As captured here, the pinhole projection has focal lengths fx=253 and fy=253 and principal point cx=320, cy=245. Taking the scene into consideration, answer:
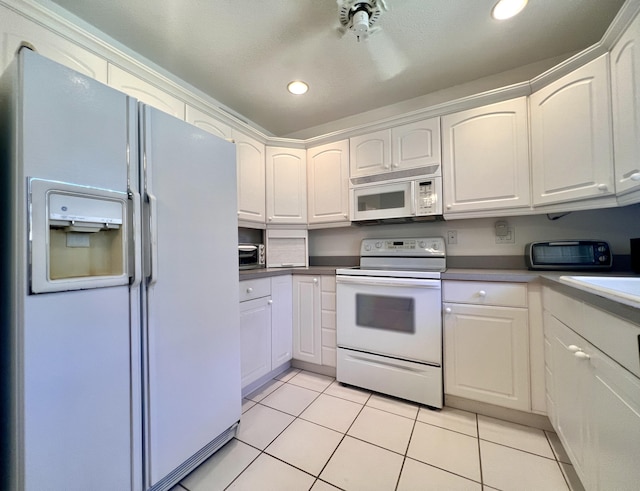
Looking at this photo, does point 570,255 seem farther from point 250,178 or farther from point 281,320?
point 250,178

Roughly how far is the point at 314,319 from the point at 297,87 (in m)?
1.94

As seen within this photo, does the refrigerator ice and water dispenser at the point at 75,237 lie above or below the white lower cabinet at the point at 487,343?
above

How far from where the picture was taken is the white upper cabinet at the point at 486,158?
1.69 m

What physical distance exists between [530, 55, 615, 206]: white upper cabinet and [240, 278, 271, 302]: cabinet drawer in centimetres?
195

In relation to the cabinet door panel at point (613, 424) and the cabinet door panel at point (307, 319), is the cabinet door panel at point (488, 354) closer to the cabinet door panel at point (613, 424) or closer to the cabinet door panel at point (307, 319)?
the cabinet door panel at point (613, 424)

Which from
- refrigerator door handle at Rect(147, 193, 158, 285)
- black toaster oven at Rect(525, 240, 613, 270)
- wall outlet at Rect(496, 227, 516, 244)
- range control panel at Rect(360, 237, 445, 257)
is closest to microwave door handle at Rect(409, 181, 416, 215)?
range control panel at Rect(360, 237, 445, 257)

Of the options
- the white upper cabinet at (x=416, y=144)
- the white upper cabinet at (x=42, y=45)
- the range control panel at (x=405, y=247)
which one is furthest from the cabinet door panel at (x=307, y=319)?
the white upper cabinet at (x=42, y=45)

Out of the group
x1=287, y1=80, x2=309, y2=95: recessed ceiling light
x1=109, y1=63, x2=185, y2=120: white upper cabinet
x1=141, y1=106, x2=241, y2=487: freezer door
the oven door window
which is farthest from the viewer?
x1=287, y1=80, x2=309, y2=95: recessed ceiling light

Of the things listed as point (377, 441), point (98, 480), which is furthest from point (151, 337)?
point (377, 441)

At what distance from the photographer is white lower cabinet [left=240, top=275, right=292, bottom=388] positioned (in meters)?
1.80

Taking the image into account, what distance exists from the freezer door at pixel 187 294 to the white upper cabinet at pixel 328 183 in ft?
3.71

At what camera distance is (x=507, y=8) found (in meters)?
1.40

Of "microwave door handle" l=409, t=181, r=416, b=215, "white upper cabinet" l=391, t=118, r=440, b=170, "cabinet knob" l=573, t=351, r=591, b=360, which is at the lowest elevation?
"cabinet knob" l=573, t=351, r=591, b=360

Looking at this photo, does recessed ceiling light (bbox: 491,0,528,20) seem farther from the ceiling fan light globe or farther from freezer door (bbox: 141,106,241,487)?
freezer door (bbox: 141,106,241,487)
